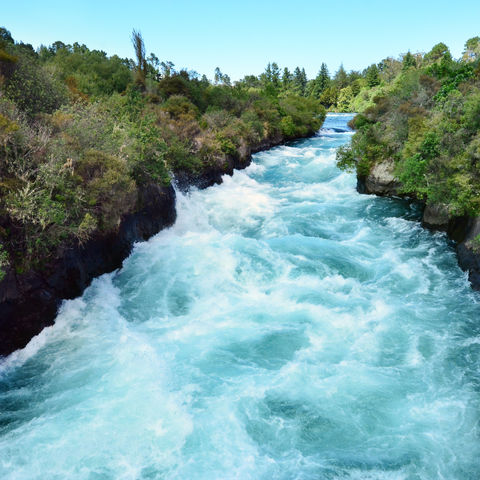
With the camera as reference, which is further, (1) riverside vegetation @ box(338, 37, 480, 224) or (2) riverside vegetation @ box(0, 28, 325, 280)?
(1) riverside vegetation @ box(338, 37, 480, 224)

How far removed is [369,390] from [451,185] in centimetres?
960

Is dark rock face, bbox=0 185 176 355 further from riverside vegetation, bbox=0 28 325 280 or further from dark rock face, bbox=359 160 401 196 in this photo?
dark rock face, bbox=359 160 401 196

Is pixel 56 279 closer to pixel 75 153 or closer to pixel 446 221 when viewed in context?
pixel 75 153

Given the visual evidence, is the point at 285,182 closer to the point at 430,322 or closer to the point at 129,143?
the point at 129,143

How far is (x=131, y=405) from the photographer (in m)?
8.34

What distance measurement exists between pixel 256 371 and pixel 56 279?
253 inches

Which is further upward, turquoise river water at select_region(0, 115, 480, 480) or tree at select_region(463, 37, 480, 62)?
tree at select_region(463, 37, 480, 62)

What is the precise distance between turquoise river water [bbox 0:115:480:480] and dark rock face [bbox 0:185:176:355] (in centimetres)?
41

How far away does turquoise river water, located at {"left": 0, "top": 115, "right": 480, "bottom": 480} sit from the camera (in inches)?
283

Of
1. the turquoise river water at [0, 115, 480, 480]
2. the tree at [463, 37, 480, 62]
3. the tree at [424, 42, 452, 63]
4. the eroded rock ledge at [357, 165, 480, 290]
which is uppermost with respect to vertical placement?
the tree at [424, 42, 452, 63]

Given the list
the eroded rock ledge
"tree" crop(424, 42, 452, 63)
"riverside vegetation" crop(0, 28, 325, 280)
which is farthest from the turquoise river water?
"tree" crop(424, 42, 452, 63)

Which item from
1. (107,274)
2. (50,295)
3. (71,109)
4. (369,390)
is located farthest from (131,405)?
(71,109)

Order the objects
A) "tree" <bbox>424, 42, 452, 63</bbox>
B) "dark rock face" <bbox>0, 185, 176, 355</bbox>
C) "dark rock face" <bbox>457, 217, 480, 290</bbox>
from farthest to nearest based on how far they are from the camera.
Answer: "tree" <bbox>424, 42, 452, 63</bbox>
"dark rock face" <bbox>457, 217, 480, 290</bbox>
"dark rock face" <bbox>0, 185, 176, 355</bbox>

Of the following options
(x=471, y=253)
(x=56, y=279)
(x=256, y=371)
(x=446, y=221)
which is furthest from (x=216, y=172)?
(x=256, y=371)
